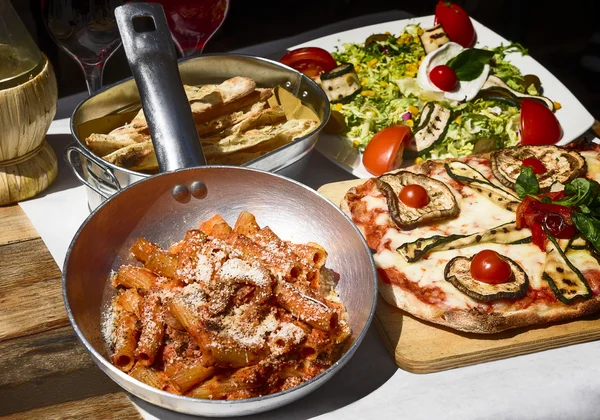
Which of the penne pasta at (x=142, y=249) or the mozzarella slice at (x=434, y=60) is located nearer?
the penne pasta at (x=142, y=249)

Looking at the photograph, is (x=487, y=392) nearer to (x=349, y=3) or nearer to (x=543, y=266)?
(x=543, y=266)

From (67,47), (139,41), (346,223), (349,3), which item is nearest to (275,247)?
(346,223)

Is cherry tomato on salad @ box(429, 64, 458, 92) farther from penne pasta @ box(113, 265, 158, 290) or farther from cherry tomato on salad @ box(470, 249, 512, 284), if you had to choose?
penne pasta @ box(113, 265, 158, 290)

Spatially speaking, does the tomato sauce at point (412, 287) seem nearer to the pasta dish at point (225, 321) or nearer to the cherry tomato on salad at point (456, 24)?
the pasta dish at point (225, 321)

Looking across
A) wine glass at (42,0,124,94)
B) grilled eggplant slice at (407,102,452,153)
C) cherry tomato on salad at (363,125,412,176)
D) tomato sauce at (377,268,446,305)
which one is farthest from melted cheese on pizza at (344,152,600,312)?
wine glass at (42,0,124,94)

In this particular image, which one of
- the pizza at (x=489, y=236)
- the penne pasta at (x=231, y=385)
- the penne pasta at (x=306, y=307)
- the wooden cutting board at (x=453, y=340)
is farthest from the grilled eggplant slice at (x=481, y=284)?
the penne pasta at (x=231, y=385)

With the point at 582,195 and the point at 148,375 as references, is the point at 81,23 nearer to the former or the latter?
the point at 148,375

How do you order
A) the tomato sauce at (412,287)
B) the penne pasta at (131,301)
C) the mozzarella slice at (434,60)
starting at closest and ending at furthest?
the penne pasta at (131,301) → the tomato sauce at (412,287) → the mozzarella slice at (434,60)
